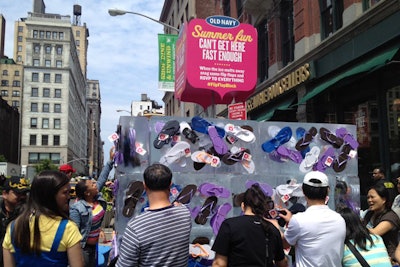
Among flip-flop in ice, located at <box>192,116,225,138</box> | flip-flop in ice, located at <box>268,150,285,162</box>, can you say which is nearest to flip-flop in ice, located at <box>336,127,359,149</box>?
flip-flop in ice, located at <box>268,150,285,162</box>

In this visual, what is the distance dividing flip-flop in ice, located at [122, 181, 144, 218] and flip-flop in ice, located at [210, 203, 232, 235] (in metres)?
0.93

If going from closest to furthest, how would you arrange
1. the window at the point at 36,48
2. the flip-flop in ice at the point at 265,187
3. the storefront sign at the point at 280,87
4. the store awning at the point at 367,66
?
the flip-flop in ice at the point at 265,187
the store awning at the point at 367,66
the storefront sign at the point at 280,87
the window at the point at 36,48

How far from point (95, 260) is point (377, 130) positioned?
7.61 m

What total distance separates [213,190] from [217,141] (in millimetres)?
591

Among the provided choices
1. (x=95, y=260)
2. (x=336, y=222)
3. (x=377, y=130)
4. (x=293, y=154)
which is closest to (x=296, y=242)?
(x=336, y=222)

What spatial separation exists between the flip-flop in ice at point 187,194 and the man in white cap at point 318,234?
1.57 m

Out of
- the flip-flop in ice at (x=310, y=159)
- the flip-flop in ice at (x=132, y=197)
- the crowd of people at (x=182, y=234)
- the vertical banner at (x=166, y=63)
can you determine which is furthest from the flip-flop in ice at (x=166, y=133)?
the vertical banner at (x=166, y=63)

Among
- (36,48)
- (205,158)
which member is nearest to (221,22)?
(205,158)

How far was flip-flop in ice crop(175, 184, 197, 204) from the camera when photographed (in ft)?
15.3

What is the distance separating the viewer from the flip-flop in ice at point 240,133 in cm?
495

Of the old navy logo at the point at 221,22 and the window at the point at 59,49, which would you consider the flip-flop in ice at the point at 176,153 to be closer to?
the old navy logo at the point at 221,22

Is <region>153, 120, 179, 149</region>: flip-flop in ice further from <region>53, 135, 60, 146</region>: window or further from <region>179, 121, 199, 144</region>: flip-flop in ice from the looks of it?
<region>53, 135, 60, 146</region>: window

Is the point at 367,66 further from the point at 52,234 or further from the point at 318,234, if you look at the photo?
the point at 52,234

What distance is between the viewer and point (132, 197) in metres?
4.46
